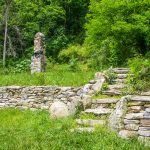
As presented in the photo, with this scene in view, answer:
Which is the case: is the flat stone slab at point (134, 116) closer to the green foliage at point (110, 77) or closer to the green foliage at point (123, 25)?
the green foliage at point (110, 77)

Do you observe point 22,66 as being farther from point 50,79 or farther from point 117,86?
point 117,86

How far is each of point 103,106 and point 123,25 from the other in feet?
14.1

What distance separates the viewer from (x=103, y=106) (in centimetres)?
1535

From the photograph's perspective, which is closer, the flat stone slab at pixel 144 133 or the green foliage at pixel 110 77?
the flat stone slab at pixel 144 133

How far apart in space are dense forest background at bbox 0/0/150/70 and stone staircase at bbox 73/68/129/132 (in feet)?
7.42

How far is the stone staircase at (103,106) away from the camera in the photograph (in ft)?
45.2

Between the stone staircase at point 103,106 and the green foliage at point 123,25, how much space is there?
76.5 inches

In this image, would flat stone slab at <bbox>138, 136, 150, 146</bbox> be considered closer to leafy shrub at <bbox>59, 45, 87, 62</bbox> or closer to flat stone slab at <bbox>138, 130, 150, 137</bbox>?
flat stone slab at <bbox>138, 130, 150, 137</bbox>

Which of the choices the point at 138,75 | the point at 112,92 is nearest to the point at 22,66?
the point at 112,92

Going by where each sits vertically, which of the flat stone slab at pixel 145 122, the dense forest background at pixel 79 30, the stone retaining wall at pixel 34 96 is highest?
the dense forest background at pixel 79 30

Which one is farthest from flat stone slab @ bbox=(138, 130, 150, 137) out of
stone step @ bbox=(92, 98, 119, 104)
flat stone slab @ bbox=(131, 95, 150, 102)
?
stone step @ bbox=(92, 98, 119, 104)

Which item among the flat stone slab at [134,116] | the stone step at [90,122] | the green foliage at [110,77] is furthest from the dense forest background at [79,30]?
the flat stone slab at [134,116]

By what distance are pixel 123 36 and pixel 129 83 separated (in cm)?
383

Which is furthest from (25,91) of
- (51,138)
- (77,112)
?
(51,138)
